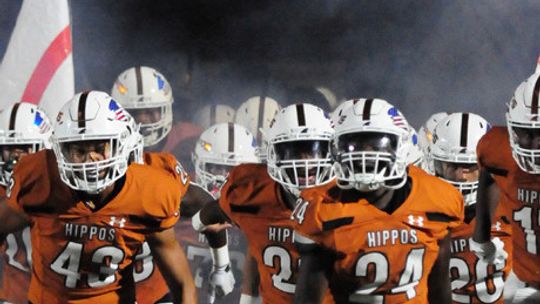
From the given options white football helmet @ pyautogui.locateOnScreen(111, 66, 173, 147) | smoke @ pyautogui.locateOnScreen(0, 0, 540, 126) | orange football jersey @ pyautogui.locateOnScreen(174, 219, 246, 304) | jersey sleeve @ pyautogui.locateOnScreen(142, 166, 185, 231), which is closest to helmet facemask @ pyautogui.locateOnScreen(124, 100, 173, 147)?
→ white football helmet @ pyautogui.locateOnScreen(111, 66, 173, 147)

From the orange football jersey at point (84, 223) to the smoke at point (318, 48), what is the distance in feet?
13.6

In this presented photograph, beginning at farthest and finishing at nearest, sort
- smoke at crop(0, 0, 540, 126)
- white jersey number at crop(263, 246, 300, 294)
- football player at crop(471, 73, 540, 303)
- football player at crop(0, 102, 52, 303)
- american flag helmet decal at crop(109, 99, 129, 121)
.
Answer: smoke at crop(0, 0, 540, 126) → football player at crop(0, 102, 52, 303) → football player at crop(471, 73, 540, 303) → white jersey number at crop(263, 246, 300, 294) → american flag helmet decal at crop(109, 99, 129, 121)

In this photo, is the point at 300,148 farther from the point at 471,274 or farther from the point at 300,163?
the point at 471,274

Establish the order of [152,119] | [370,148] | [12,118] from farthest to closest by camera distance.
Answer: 1. [152,119]
2. [12,118]
3. [370,148]

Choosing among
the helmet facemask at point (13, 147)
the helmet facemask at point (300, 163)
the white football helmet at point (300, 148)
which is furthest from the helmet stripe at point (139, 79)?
the helmet facemask at point (300, 163)

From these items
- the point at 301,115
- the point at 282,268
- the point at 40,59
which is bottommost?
the point at 282,268

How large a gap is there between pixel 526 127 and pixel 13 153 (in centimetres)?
236

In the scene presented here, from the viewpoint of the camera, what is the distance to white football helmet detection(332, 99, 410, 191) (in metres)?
5.18

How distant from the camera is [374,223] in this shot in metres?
5.13

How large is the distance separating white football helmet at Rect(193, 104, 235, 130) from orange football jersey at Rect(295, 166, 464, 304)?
4.82m

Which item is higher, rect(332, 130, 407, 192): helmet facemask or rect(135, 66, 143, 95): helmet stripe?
rect(135, 66, 143, 95): helmet stripe

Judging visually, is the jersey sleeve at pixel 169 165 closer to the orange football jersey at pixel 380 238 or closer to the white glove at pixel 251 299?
the white glove at pixel 251 299

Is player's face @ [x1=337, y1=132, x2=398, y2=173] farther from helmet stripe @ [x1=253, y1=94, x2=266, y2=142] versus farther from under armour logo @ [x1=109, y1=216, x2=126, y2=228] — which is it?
helmet stripe @ [x1=253, y1=94, x2=266, y2=142]

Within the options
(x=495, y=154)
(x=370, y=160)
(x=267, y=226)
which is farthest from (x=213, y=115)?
(x=370, y=160)
